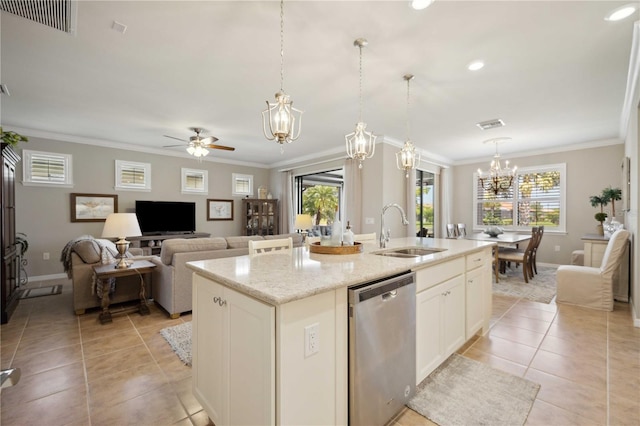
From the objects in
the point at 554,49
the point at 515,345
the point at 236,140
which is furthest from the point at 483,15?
the point at 236,140

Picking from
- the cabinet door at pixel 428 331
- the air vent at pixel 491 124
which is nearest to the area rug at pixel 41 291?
the cabinet door at pixel 428 331

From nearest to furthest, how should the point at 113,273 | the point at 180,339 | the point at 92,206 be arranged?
the point at 180,339
the point at 113,273
the point at 92,206

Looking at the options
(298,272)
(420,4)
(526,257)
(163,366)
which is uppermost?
(420,4)

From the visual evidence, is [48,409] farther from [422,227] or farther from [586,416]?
[422,227]

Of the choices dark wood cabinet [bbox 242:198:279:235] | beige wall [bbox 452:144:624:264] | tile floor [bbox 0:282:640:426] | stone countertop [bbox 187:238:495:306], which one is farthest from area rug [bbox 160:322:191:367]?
beige wall [bbox 452:144:624:264]

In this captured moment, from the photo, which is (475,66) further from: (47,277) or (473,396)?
(47,277)

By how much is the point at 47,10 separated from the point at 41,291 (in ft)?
13.8

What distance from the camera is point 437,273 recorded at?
6.75ft

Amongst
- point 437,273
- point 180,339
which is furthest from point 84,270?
point 437,273

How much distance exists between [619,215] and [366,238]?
5573mm

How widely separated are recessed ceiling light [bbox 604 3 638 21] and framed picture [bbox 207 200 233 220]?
23.4 ft

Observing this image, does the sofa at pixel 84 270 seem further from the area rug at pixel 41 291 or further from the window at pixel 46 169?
the window at pixel 46 169

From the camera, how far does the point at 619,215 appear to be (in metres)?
5.35

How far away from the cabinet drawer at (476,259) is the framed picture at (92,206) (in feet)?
21.1
